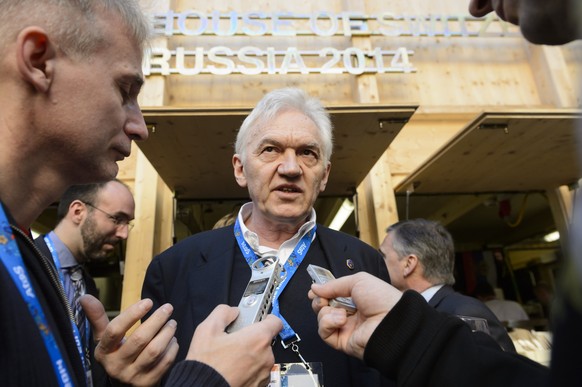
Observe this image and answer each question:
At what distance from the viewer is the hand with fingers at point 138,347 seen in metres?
1.10

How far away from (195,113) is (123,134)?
229cm

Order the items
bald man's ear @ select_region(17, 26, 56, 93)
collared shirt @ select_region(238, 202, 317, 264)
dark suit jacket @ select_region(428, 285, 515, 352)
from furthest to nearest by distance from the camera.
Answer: dark suit jacket @ select_region(428, 285, 515, 352) < collared shirt @ select_region(238, 202, 317, 264) < bald man's ear @ select_region(17, 26, 56, 93)

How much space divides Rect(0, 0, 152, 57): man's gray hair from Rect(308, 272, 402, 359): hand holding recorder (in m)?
0.93

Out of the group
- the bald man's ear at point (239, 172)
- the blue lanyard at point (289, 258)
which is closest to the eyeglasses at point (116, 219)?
the bald man's ear at point (239, 172)

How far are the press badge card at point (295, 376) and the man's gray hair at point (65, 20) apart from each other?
1030 millimetres

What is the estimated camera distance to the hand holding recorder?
1.20m

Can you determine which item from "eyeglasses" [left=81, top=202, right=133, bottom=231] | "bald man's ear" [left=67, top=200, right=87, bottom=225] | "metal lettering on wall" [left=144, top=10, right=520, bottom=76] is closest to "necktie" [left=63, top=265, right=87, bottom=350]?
"bald man's ear" [left=67, top=200, right=87, bottom=225]

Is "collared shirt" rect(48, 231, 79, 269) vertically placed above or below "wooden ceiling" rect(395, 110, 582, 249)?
below

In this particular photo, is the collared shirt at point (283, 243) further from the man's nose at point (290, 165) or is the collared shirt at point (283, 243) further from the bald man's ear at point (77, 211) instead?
the bald man's ear at point (77, 211)

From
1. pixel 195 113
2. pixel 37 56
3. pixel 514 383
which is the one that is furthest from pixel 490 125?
pixel 37 56

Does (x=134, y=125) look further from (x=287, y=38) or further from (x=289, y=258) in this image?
(x=287, y=38)

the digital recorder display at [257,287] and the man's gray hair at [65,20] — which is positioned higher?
the man's gray hair at [65,20]

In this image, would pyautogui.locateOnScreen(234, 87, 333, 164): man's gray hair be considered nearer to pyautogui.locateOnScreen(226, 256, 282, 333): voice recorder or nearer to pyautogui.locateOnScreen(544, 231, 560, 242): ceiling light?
pyautogui.locateOnScreen(226, 256, 282, 333): voice recorder

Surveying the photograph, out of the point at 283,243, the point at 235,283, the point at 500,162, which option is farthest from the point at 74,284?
the point at 500,162
